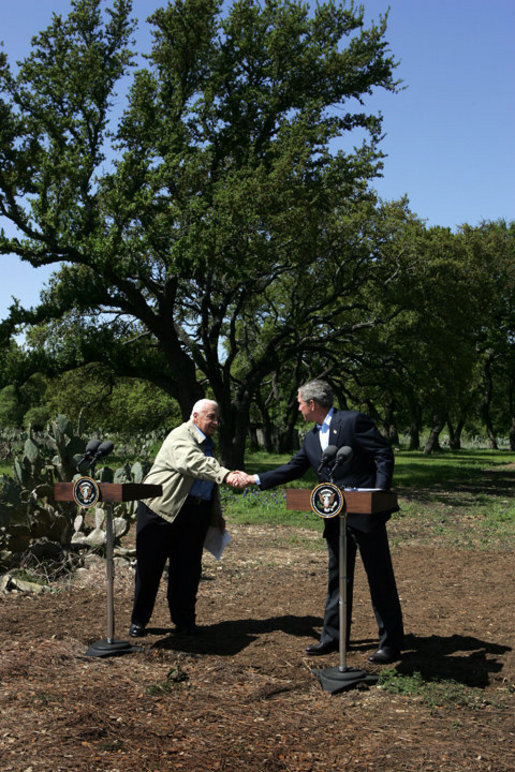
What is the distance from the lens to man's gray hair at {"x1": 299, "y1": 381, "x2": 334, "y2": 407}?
572 centimetres

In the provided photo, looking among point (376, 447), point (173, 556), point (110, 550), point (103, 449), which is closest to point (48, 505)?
point (173, 556)

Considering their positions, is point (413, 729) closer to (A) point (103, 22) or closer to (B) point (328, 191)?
(B) point (328, 191)

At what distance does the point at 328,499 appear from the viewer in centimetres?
508

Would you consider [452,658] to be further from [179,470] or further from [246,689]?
[179,470]

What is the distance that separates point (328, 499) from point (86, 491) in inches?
76.7

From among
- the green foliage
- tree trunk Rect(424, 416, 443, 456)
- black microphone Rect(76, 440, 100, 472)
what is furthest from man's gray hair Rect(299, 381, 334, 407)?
tree trunk Rect(424, 416, 443, 456)

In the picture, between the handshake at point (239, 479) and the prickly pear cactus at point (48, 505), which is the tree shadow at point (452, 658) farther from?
the prickly pear cactus at point (48, 505)

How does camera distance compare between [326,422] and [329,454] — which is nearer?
[329,454]

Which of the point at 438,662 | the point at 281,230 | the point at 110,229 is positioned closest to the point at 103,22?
the point at 110,229

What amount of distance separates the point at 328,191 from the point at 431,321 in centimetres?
586

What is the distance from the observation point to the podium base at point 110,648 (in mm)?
5695

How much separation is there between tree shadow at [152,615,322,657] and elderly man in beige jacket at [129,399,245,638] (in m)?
0.19

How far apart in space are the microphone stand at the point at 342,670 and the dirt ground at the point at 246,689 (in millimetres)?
58

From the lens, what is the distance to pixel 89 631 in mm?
6379
